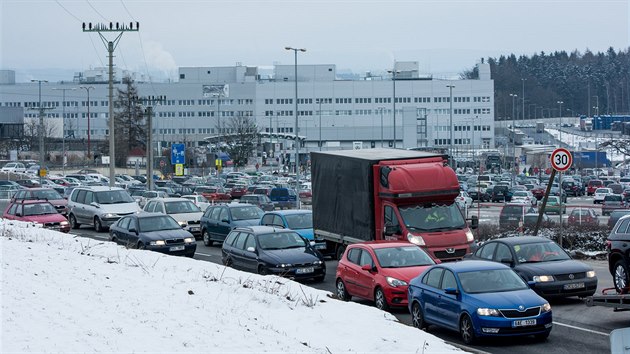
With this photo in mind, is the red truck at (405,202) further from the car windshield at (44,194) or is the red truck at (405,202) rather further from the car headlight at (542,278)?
the car windshield at (44,194)

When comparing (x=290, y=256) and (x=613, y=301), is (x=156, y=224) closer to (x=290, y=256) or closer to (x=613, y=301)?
(x=290, y=256)

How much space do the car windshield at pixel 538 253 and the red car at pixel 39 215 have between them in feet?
71.7

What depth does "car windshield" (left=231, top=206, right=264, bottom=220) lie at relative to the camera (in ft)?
119

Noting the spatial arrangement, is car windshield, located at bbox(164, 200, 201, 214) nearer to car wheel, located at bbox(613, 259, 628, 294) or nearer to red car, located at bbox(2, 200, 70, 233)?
red car, located at bbox(2, 200, 70, 233)

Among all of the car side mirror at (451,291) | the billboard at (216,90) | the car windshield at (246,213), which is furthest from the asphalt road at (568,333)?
the billboard at (216,90)

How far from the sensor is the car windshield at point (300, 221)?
32.9 metres

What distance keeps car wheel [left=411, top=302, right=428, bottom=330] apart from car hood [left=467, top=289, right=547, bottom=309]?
1.57m

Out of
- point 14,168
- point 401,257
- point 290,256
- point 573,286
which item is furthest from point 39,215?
point 14,168

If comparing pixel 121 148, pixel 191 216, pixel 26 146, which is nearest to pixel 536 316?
pixel 191 216

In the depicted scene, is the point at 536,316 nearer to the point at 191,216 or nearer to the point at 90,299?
the point at 90,299

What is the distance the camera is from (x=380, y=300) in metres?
20.4

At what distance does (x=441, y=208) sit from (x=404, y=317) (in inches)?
270

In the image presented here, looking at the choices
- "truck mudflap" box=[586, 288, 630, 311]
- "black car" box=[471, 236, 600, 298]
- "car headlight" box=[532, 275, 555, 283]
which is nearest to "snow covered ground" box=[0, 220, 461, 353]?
"truck mudflap" box=[586, 288, 630, 311]

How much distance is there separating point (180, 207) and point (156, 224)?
9033 mm
